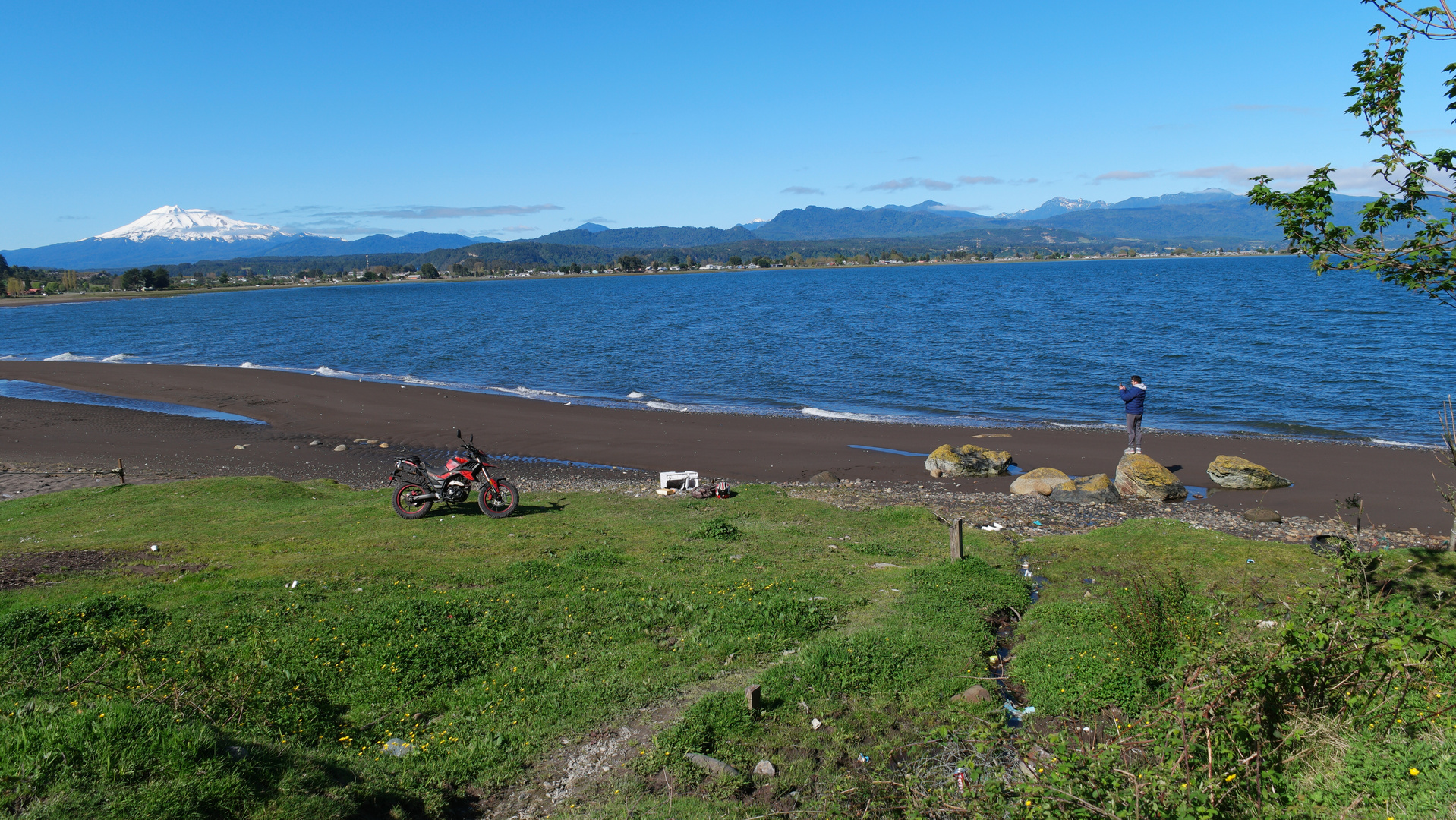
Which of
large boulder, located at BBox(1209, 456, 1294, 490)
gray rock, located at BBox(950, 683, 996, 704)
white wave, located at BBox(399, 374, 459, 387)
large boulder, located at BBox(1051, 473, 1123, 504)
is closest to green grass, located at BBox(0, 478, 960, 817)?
gray rock, located at BBox(950, 683, 996, 704)

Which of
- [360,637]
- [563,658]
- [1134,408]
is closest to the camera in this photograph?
[360,637]

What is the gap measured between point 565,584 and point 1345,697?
9340mm

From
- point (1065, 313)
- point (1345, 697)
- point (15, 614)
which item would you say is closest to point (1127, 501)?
point (1345, 697)

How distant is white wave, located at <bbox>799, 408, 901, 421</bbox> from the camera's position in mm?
33281

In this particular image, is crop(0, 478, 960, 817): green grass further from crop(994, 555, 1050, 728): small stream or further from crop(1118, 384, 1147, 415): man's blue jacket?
crop(1118, 384, 1147, 415): man's blue jacket

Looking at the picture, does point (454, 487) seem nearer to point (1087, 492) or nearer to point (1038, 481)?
point (1038, 481)

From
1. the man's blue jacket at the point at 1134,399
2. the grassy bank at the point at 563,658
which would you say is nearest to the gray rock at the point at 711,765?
the grassy bank at the point at 563,658

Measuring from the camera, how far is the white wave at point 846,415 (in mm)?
33281

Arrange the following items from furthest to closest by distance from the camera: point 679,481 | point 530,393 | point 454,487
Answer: point 530,393 → point 679,481 → point 454,487

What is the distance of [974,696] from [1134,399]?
17.1m

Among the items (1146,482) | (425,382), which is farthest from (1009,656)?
(425,382)

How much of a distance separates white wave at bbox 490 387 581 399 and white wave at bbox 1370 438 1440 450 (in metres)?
34.0

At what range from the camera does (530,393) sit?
136 feet

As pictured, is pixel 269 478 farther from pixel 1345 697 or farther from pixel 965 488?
pixel 1345 697
